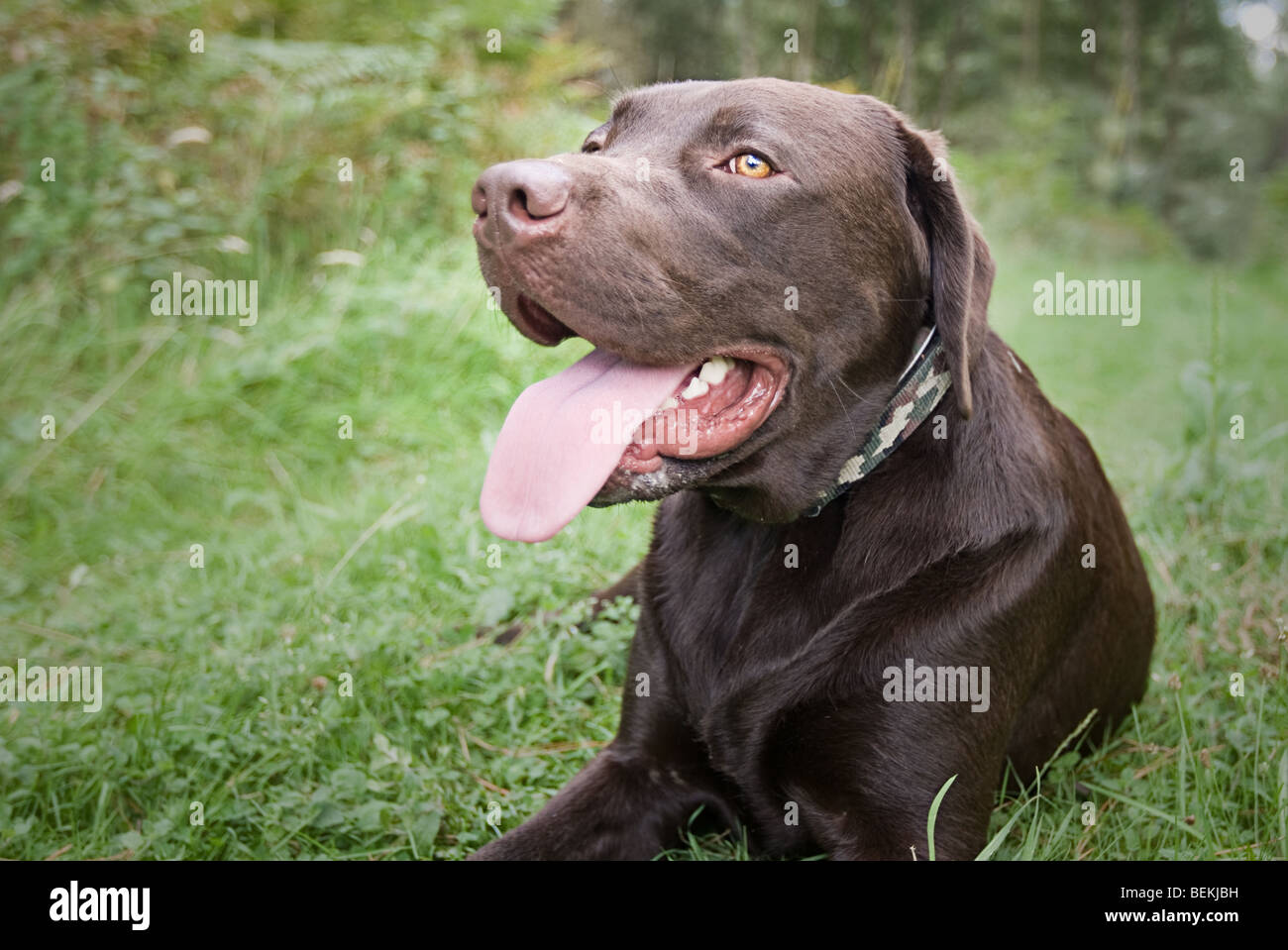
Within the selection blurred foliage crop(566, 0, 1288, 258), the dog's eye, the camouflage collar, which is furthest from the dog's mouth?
blurred foliage crop(566, 0, 1288, 258)

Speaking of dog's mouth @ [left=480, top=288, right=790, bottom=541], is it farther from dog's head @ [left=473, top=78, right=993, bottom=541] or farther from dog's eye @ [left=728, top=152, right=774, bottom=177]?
dog's eye @ [left=728, top=152, right=774, bottom=177]

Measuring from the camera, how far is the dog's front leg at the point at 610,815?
2273 millimetres

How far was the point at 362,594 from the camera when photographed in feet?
11.2

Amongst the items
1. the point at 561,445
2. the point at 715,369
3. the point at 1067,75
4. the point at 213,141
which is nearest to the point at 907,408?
the point at 715,369

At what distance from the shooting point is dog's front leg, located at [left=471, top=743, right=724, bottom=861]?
2273 millimetres

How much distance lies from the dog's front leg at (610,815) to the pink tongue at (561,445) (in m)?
0.68

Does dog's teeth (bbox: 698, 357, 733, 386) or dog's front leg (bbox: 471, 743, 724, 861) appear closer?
dog's teeth (bbox: 698, 357, 733, 386)

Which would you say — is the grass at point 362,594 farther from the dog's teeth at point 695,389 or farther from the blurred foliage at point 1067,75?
the blurred foliage at point 1067,75

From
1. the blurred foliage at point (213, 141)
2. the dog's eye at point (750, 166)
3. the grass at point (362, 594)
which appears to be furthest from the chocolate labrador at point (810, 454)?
the blurred foliage at point (213, 141)

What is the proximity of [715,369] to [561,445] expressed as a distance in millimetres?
358

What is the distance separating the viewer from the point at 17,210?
5160 mm

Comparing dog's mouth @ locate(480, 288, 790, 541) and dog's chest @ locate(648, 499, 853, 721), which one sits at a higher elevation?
dog's mouth @ locate(480, 288, 790, 541)

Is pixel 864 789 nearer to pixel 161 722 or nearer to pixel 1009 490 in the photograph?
pixel 1009 490

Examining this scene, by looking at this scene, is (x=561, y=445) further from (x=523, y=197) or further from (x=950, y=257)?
(x=950, y=257)
